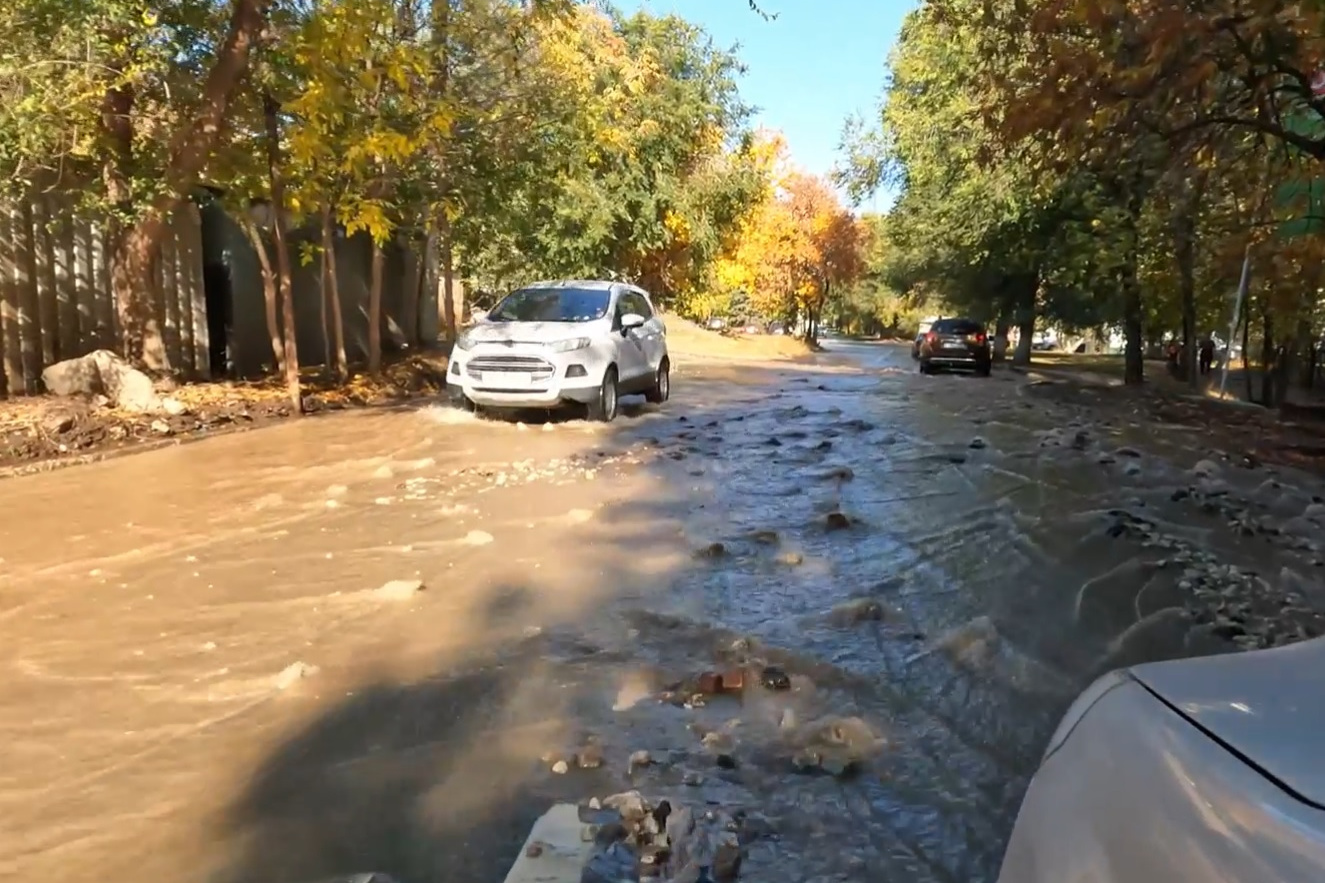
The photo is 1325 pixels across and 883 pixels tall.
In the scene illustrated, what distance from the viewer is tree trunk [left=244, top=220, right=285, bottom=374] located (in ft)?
48.7

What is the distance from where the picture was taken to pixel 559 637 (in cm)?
559

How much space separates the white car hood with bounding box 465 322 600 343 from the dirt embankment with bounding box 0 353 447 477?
261cm

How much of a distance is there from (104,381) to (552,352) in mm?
5028

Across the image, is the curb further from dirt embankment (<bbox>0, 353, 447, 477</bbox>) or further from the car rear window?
the car rear window

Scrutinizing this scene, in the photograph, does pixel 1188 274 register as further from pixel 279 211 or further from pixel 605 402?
pixel 279 211

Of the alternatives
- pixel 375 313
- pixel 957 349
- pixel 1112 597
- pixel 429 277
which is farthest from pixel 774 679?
pixel 957 349

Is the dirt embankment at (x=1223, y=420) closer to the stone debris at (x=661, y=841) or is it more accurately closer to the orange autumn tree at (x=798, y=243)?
the stone debris at (x=661, y=841)

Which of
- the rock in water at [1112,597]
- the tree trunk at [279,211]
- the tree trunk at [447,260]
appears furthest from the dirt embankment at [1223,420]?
the tree trunk at [279,211]

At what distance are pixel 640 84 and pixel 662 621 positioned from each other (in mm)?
23685

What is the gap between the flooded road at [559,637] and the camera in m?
3.73

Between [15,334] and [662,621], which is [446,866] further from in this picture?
[15,334]

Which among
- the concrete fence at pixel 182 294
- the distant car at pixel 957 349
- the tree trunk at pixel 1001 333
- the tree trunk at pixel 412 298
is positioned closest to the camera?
the concrete fence at pixel 182 294

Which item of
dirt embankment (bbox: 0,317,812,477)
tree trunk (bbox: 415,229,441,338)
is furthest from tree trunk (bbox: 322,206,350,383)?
tree trunk (bbox: 415,229,441,338)

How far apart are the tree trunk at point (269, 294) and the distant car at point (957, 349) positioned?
55.5ft
